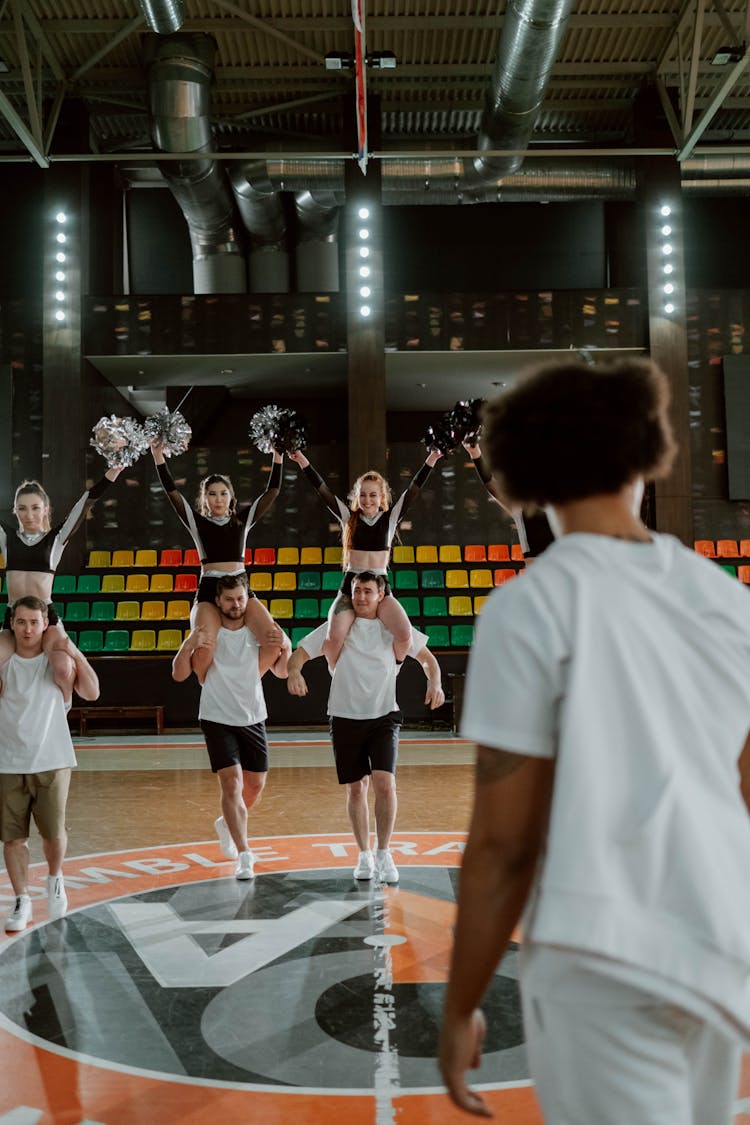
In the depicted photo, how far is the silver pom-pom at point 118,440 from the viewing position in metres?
5.57

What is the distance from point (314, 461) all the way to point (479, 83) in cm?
552

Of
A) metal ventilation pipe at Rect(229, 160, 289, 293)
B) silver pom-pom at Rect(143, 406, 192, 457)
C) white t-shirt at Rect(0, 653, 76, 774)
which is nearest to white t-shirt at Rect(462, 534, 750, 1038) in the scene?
white t-shirt at Rect(0, 653, 76, 774)

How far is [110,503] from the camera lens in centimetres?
1360

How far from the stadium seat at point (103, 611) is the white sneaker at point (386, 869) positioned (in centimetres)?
787

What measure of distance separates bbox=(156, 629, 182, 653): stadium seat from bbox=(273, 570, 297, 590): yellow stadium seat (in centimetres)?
137

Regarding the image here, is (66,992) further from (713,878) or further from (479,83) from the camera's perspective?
(479,83)

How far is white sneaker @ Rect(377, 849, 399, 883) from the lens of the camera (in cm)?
498

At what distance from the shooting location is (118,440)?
559 cm

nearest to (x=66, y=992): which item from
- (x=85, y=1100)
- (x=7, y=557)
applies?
(x=85, y=1100)

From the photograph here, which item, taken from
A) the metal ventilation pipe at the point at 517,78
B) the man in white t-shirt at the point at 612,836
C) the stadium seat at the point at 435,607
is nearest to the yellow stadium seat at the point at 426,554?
the stadium seat at the point at 435,607

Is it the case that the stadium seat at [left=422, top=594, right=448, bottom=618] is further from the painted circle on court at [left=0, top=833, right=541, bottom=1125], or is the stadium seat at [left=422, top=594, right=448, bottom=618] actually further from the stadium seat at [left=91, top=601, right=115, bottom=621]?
the painted circle on court at [left=0, top=833, right=541, bottom=1125]

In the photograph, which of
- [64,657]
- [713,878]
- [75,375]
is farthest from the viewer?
[75,375]

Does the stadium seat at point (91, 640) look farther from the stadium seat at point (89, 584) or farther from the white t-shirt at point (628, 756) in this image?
the white t-shirt at point (628, 756)

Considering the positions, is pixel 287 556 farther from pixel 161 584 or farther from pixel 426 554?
pixel 426 554
